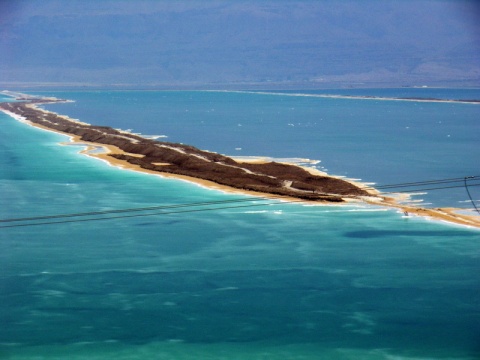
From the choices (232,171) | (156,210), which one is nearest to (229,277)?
(156,210)

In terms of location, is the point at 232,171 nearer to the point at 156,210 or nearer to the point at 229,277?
the point at 156,210

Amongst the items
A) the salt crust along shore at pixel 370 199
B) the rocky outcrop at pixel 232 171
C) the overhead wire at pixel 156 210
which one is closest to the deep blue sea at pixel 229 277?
the overhead wire at pixel 156 210

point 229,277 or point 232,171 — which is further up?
point 232,171

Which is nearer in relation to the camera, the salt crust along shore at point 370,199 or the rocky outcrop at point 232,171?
the salt crust along shore at point 370,199

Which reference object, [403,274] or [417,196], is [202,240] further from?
[417,196]

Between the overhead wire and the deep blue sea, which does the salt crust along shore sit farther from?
the overhead wire

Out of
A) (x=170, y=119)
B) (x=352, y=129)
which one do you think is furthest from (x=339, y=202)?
(x=170, y=119)

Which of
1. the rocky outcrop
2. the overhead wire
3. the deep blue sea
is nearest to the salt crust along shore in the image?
the rocky outcrop

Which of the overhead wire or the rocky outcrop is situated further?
the rocky outcrop

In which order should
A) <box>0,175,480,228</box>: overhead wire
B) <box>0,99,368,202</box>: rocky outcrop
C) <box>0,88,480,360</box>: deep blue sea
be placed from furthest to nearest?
<box>0,99,368,202</box>: rocky outcrop < <box>0,175,480,228</box>: overhead wire < <box>0,88,480,360</box>: deep blue sea

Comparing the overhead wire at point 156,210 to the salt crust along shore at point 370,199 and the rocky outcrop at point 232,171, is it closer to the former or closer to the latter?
the salt crust along shore at point 370,199

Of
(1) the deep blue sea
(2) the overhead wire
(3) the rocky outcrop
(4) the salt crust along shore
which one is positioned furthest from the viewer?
(3) the rocky outcrop
